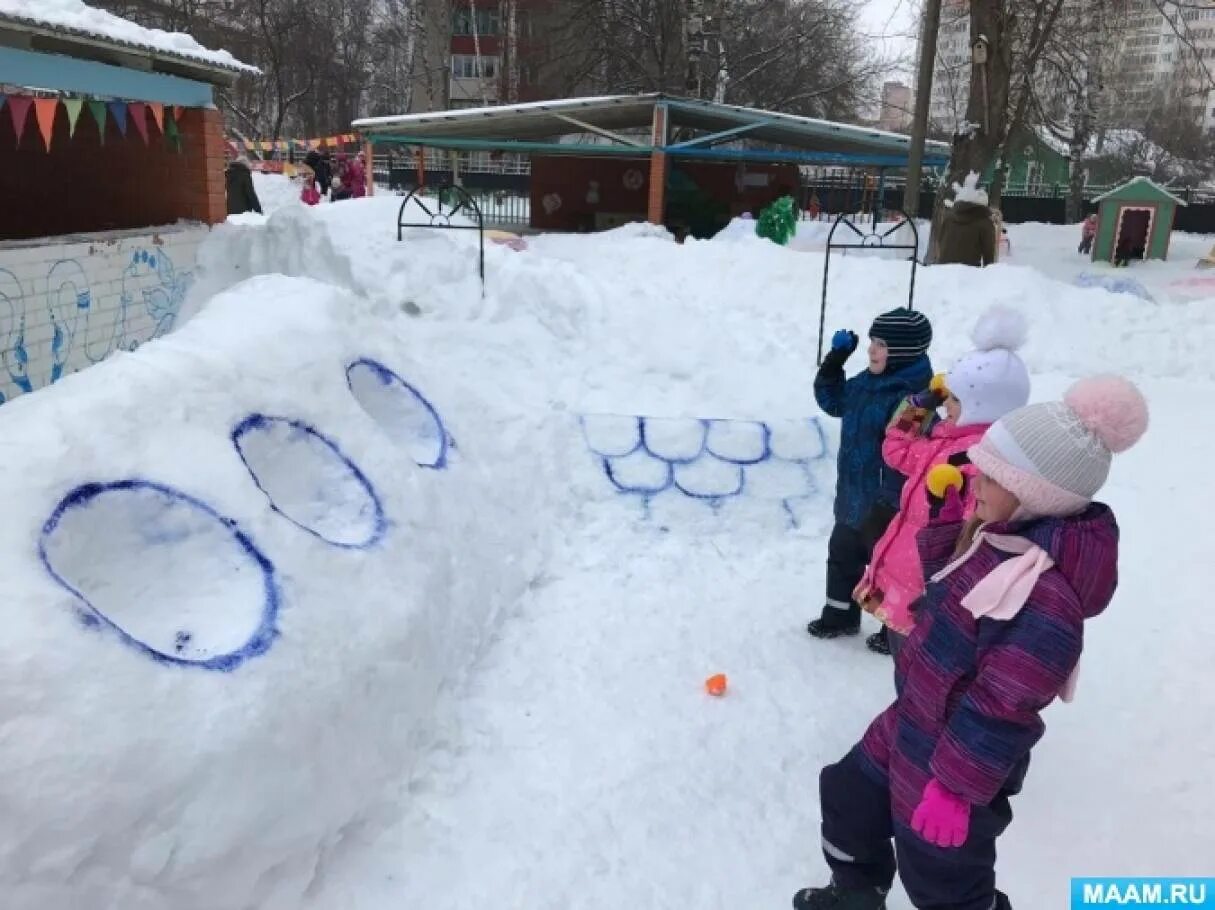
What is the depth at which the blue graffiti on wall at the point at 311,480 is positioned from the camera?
11.3 feet

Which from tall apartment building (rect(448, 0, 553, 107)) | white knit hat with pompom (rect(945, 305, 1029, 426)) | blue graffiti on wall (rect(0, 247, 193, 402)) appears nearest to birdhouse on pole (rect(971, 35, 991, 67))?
blue graffiti on wall (rect(0, 247, 193, 402))

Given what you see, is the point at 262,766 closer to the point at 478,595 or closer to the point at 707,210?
the point at 478,595

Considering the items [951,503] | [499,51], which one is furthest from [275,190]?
[951,503]

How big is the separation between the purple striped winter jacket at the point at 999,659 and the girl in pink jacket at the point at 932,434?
69 cm

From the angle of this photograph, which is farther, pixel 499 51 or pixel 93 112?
pixel 499 51

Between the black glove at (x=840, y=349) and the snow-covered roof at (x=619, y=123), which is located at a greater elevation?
the snow-covered roof at (x=619, y=123)

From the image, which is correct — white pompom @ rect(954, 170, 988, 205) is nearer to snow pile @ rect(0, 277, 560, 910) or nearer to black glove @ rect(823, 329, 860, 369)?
black glove @ rect(823, 329, 860, 369)

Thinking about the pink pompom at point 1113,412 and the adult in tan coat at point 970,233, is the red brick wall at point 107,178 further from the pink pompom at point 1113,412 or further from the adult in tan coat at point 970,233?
the adult in tan coat at point 970,233

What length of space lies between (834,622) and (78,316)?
573 cm

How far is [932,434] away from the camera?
3.34m

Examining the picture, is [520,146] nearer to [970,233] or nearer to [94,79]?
[970,233]

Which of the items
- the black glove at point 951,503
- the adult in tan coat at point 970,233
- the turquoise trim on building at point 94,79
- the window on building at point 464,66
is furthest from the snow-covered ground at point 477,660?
the window on building at point 464,66

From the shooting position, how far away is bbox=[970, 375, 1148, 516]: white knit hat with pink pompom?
2082mm

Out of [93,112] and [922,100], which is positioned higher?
[922,100]
